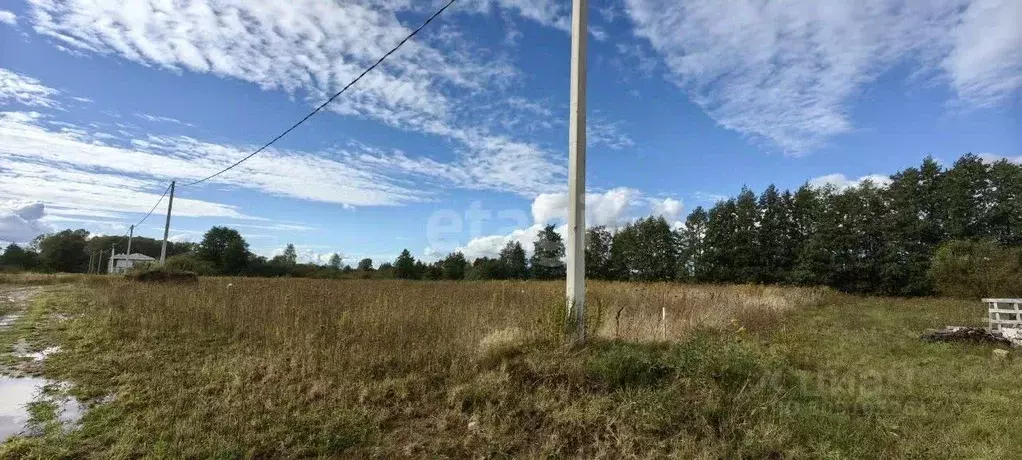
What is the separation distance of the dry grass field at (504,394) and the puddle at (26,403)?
4.1 inches

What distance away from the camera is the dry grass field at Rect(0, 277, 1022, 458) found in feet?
10.6

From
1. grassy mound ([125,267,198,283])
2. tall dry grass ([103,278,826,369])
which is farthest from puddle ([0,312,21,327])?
grassy mound ([125,267,198,283])

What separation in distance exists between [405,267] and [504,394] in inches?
1662

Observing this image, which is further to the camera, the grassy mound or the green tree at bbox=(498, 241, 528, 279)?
the green tree at bbox=(498, 241, 528, 279)

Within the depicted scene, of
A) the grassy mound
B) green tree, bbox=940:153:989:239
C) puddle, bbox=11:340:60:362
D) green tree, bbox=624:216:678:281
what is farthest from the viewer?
green tree, bbox=624:216:678:281

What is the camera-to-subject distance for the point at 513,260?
42250 millimetres

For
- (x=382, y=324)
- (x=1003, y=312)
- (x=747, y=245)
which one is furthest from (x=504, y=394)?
(x=747, y=245)

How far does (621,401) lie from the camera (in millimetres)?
3779

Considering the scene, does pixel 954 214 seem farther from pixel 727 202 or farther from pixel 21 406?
pixel 21 406

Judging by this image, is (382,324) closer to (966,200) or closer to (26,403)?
(26,403)

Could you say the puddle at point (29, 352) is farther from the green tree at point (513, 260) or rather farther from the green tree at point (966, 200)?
the green tree at point (966, 200)

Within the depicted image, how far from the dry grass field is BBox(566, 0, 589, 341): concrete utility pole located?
0.79 feet

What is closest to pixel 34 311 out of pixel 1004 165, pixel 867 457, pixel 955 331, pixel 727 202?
pixel 867 457

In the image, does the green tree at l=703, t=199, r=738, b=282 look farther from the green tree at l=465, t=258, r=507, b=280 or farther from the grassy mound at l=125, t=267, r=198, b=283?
the grassy mound at l=125, t=267, r=198, b=283
